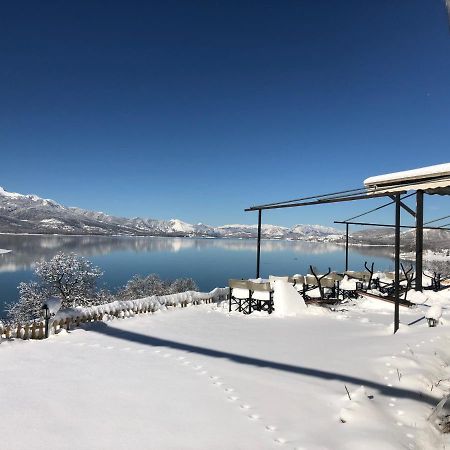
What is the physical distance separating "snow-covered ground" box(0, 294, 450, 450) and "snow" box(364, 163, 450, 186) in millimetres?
4562

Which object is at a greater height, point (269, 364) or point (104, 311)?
point (269, 364)

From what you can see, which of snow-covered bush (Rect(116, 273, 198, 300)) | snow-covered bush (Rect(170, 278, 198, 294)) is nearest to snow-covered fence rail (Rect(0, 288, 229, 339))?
snow-covered bush (Rect(116, 273, 198, 300))

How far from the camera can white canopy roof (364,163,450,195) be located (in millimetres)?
8758

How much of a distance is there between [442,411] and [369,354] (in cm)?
251

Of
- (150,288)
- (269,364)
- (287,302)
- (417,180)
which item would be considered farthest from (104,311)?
(150,288)

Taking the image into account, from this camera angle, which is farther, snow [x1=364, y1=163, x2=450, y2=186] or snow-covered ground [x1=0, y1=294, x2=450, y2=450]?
snow [x1=364, y1=163, x2=450, y2=186]

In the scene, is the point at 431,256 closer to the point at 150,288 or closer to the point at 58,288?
the point at 150,288

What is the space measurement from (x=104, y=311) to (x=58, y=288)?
85.4 feet

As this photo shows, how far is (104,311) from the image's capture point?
35.2 feet

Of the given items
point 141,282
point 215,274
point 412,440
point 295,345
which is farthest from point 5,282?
point 412,440

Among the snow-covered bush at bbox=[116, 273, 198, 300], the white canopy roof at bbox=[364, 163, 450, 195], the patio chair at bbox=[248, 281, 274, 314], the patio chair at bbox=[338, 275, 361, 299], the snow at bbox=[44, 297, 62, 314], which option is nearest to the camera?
the snow at bbox=[44, 297, 62, 314]

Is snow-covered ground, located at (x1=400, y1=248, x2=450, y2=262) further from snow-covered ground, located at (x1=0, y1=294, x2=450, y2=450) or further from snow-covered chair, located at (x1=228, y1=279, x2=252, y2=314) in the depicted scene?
snow-covered ground, located at (x1=0, y1=294, x2=450, y2=450)

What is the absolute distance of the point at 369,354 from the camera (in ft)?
21.0

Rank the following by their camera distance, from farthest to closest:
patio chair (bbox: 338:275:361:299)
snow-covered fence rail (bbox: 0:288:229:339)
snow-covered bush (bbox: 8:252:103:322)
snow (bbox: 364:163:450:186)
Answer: snow-covered bush (bbox: 8:252:103:322)
patio chair (bbox: 338:275:361:299)
snow (bbox: 364:163:450:186)
snow-covered fence rail (bbox: 0:288:229:339)
